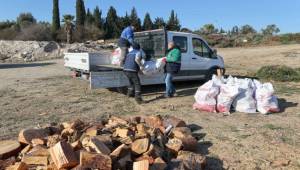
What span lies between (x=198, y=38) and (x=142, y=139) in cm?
812

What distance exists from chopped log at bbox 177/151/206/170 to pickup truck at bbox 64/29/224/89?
5695mm

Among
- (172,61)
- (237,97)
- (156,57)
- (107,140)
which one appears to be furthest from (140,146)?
(156,57)

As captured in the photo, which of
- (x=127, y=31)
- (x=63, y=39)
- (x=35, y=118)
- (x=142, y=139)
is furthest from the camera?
(x=63, y=39)

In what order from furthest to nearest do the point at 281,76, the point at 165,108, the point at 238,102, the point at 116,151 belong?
the point at 281,76
the point at 165,108
the point at 238,102
the point at 116,151

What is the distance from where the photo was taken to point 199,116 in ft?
28.2

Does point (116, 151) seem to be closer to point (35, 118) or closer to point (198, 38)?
point (35, 118)

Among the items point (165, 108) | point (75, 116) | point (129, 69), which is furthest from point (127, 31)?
point (75, 116)

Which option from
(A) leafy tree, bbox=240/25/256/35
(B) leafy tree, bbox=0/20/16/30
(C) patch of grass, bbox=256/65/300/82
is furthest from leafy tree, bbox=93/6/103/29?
(C) patch of grass, bbox=256/65/300/82

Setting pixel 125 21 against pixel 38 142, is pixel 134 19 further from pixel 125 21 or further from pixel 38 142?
pixel 38 142

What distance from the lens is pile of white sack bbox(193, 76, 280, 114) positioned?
8820mm

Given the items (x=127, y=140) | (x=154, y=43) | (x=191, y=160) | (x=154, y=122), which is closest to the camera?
(x=191, y=160)

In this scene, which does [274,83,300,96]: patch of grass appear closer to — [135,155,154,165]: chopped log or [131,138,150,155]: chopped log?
[131,138,150,155]: chopped log

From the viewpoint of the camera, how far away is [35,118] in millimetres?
8375

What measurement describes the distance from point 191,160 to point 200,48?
27.4 ft
